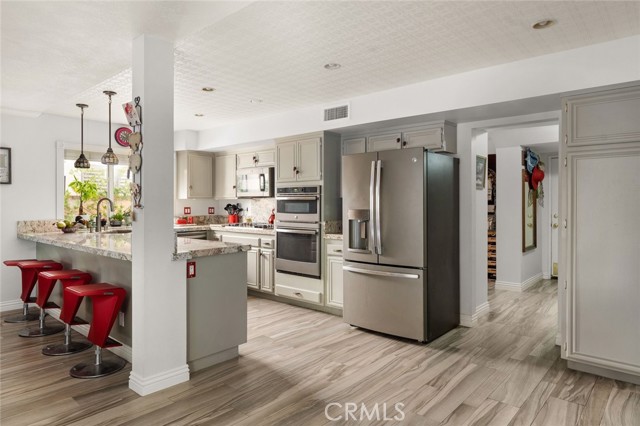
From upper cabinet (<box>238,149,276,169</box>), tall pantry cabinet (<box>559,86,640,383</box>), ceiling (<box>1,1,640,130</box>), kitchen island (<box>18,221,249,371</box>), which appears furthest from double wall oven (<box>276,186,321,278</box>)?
tall pantry cabinet (<box>559,86,640,383</box>)

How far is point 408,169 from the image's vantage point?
149 inches

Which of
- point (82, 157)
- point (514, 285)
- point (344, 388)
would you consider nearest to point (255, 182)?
point (82, 157)

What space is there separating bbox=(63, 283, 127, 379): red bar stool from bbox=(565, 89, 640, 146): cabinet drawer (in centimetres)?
365

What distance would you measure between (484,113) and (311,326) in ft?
9.07

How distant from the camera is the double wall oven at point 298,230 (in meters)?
4.83

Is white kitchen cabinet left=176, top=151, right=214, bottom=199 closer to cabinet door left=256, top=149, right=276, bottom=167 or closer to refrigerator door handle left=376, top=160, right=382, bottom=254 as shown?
cabinet door left=256, top=149, right=276, bottom=167

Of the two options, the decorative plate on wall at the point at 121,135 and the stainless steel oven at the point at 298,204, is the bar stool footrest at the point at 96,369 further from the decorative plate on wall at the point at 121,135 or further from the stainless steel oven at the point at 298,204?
the decorative plate on wall at the point at 121,135

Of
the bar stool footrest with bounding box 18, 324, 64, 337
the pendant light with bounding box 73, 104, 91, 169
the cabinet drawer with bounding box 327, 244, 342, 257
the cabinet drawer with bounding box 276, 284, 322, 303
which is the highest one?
the pendant light with bounding box 73, 104, 91, 169

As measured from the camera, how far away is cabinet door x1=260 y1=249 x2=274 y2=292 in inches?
214

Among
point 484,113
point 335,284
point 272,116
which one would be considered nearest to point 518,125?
point 484,113

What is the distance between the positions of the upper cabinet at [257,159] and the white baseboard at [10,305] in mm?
3341

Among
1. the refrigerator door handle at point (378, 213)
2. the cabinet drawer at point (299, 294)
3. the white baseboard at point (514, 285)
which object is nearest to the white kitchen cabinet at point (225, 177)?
the cabinet drawer at point (299, 294)

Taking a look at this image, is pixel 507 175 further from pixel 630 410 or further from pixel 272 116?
pixel 630 410

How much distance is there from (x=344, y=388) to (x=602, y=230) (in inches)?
87.2
